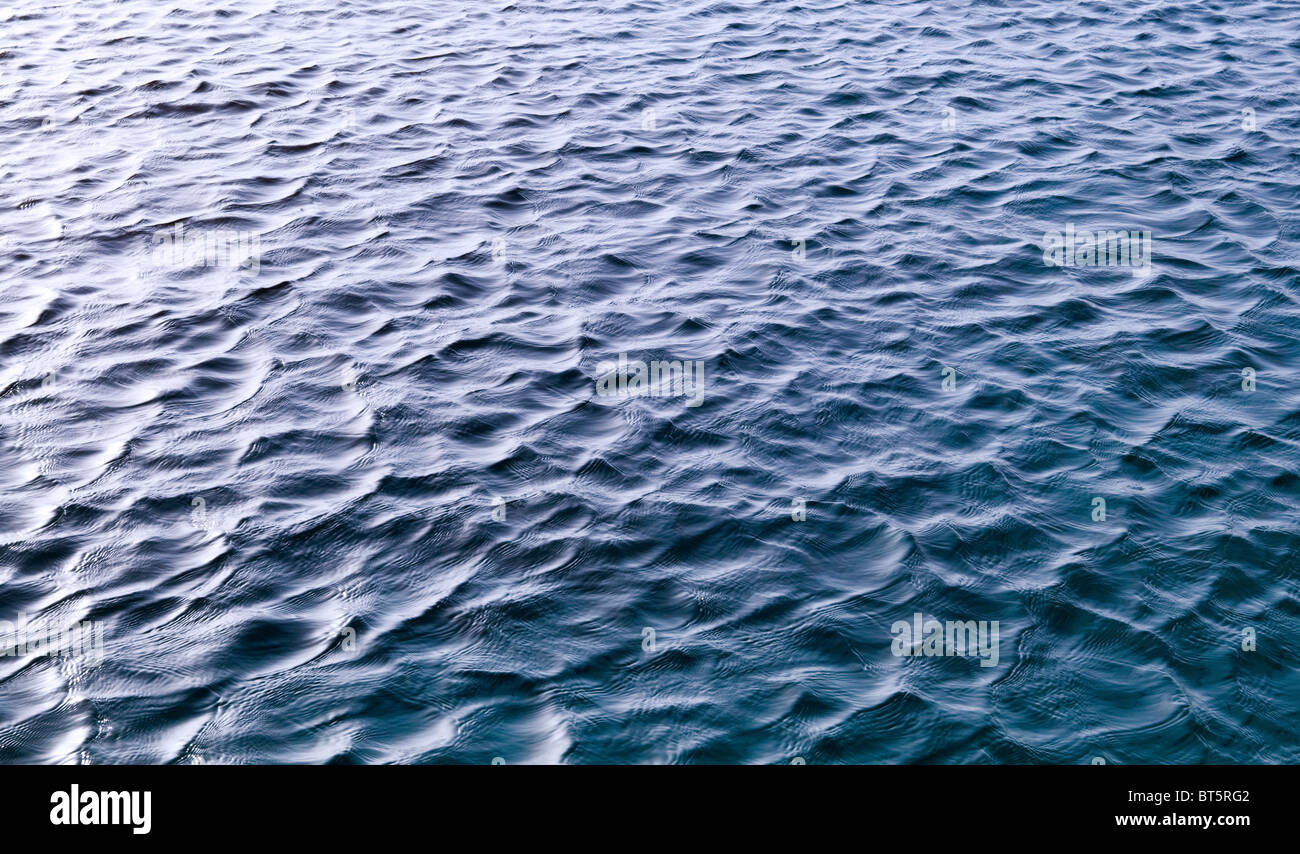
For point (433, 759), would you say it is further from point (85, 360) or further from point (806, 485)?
point (85, 360)

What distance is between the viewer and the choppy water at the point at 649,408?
752cm

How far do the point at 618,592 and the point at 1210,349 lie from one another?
223 inches

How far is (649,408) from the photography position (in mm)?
10203

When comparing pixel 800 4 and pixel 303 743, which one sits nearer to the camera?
pixel 303 743

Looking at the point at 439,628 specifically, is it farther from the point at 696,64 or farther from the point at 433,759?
the point at 696,64

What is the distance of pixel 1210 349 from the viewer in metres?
10.8

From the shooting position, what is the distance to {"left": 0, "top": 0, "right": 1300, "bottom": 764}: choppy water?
7516mm

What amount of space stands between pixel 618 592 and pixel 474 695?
123cm

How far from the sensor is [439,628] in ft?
26.1
